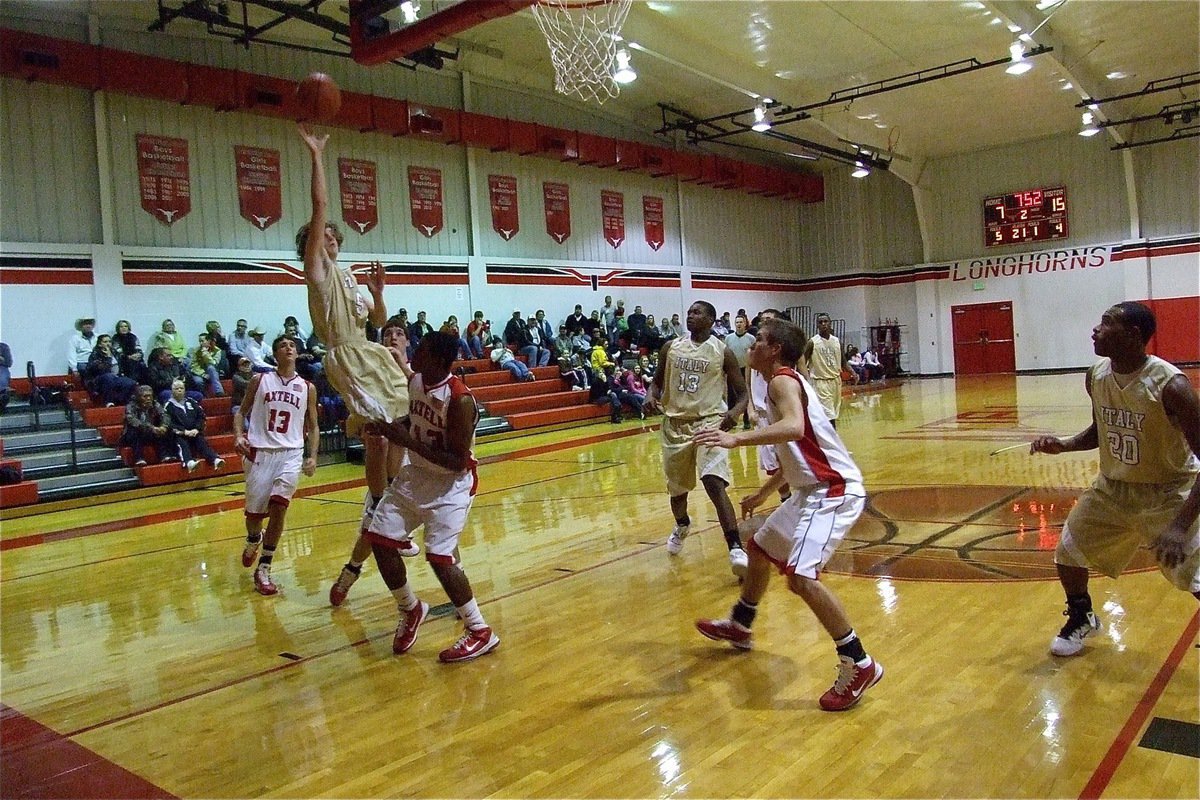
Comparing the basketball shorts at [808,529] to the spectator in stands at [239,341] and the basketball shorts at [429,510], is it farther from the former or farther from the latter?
the spectator in stands at [239,341]

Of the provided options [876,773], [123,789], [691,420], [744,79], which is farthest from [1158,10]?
[123,789]

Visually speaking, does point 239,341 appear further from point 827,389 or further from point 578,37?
point 827,389

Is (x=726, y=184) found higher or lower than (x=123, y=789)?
higher

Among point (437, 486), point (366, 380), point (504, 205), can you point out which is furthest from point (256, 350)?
point (437, 486)

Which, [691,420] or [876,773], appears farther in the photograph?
[691,420]

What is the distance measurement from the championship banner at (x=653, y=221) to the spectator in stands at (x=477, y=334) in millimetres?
6507

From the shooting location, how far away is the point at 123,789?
111 inches

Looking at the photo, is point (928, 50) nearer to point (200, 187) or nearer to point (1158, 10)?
point (1158, 10)

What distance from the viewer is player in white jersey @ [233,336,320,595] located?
A: 17.8 ft

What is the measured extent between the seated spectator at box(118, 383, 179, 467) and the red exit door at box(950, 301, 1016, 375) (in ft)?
72.2

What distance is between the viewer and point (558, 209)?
20141 millimetres

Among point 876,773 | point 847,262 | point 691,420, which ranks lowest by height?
point 876,773

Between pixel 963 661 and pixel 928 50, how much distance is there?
16.4m

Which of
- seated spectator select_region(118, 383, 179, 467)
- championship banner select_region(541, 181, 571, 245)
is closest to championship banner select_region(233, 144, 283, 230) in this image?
seated spectator select_region(118, 383, 179, 467)
